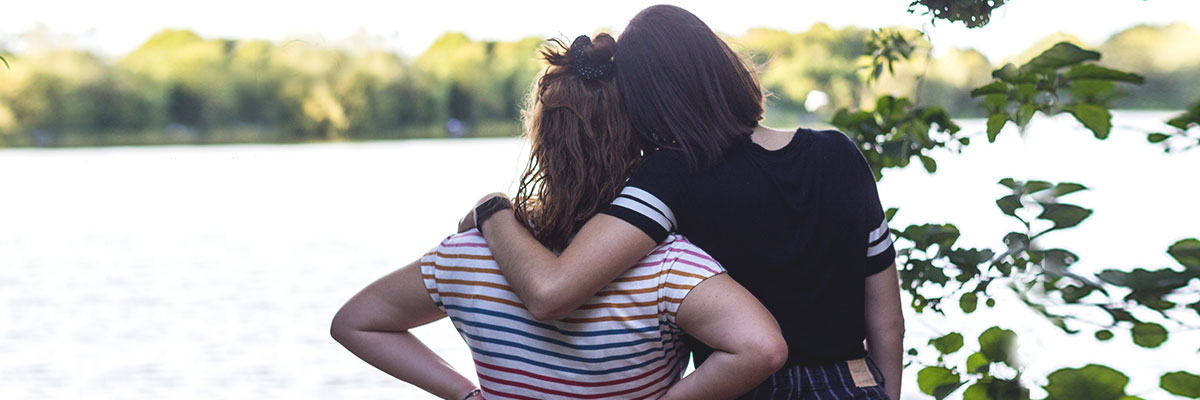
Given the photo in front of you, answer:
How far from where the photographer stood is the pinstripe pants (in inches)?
61.5

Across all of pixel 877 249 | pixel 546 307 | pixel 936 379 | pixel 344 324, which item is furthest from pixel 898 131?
pixel 344 324

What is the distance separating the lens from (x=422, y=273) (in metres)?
1.61

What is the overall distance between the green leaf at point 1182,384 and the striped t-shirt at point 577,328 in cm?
58

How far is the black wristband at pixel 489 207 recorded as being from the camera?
1548mm

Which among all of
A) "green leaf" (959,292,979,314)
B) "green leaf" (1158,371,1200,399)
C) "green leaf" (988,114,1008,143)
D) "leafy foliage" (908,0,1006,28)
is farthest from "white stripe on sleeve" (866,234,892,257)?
"green leaf" (1158,371,1200,399)

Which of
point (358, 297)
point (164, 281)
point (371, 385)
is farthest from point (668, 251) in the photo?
point (164, 281)

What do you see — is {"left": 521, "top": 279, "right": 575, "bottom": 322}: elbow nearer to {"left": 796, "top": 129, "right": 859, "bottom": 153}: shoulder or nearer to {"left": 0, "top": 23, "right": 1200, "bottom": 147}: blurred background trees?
{"left": 796, "top": 129, "right": 859, "bottom": 153}: shoulder

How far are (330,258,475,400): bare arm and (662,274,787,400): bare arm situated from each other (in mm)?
437

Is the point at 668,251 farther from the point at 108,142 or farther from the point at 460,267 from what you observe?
the point at 108,142

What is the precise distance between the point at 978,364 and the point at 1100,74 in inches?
14.7

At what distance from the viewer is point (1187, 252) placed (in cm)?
92

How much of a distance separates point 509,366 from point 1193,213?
1413 centimetres

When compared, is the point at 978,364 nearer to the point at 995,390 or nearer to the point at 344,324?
the point at 995,390

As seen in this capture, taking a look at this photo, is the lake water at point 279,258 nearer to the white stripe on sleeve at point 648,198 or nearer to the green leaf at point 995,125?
the green leaf at point 995,125
